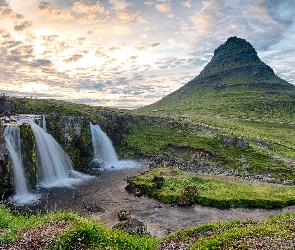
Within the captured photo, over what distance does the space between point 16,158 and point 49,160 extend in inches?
272

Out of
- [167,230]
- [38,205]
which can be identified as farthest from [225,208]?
[38,205]

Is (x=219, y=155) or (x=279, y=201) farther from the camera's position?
(x=219, y=155)

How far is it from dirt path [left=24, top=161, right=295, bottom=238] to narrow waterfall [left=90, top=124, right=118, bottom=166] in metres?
20.9

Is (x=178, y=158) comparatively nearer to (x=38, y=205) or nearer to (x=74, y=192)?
(x=74, y=192)

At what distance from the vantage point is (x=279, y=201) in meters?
38.0

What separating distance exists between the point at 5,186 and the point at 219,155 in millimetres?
45301

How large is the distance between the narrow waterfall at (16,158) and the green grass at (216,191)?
17.3m

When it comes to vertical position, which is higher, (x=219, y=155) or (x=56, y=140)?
(x=56, y=140)

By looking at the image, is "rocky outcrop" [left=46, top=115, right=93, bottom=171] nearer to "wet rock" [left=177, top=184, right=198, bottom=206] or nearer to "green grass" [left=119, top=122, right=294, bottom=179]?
"green grass" [left=119, top=122, right=294, bottom=179]

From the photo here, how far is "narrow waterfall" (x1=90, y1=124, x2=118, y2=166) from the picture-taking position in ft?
214

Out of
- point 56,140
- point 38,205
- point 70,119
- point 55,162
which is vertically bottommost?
point 38,205

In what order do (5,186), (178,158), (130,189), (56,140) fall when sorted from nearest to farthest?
(5,186)
(130,189)
(56,140)
(178,158)

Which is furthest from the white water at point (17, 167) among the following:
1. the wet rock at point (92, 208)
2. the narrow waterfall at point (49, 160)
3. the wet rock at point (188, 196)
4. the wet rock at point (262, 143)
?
the wet rock at point (262, 143)

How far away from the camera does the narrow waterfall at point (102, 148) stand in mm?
65250
